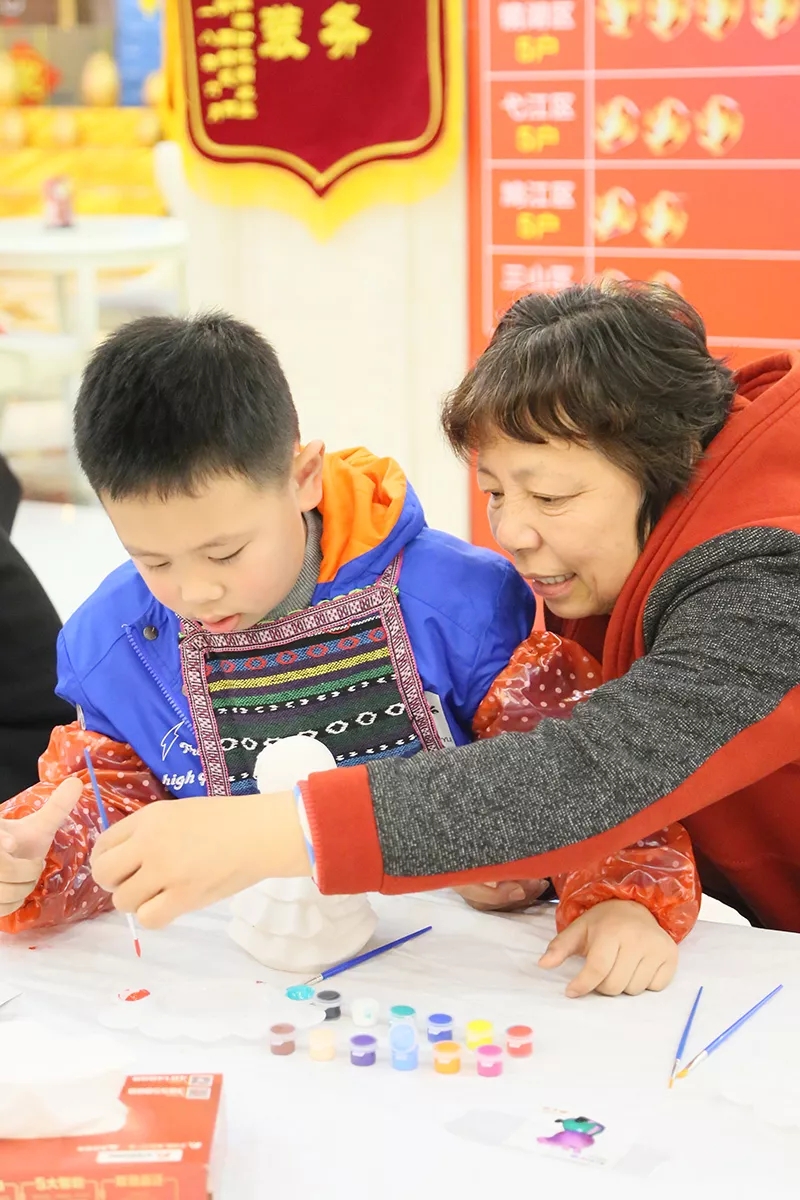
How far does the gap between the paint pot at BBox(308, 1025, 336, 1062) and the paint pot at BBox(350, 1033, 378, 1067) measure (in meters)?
0.01

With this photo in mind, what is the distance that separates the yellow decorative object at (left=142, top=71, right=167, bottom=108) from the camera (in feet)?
15.0

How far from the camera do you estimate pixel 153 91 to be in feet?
15.0

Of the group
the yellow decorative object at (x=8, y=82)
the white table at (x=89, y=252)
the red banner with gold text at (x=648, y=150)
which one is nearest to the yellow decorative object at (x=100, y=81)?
the yellow decorative object at (x=8, y=82)

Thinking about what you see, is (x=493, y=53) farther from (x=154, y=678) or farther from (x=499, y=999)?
(x=499, y=999)

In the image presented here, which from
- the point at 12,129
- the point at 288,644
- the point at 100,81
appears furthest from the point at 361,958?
the point at 12,129

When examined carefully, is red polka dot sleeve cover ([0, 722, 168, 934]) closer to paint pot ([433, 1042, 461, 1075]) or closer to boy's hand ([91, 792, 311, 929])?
boy's hand ([91, 792, 311, 929])

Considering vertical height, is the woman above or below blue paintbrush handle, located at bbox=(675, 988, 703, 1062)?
above

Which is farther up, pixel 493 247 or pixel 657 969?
pixel 493 247

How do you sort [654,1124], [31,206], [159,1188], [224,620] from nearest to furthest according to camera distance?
[159,1188], [654,1124], [224,620], [31,206]

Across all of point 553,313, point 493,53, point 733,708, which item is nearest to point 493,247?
point 493,53

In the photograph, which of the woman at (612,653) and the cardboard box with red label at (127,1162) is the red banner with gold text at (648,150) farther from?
the cardboard box with red label at (127,1162)

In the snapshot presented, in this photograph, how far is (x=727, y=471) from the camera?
118cm

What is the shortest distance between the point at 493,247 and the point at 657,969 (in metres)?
2.21

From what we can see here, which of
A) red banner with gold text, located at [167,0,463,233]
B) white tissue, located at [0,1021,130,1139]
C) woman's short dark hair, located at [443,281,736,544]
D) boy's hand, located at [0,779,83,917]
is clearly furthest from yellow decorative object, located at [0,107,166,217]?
white tissue, located at [0,1021,130,1139]
